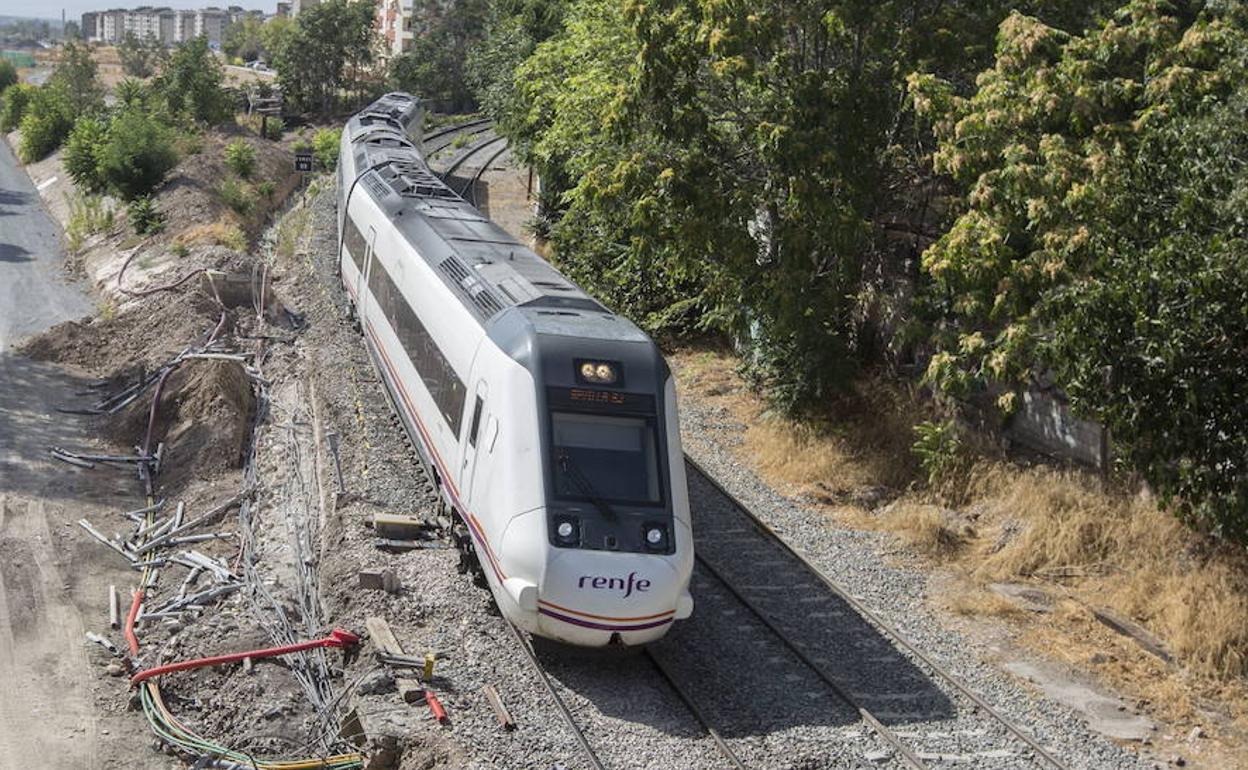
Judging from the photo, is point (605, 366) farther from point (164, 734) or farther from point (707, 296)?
point (707, 296)

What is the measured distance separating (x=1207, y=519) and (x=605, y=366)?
21.5ft

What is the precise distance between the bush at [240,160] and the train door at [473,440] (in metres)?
32.6

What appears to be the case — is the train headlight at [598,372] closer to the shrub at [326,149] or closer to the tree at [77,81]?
the shrub at [326,149]

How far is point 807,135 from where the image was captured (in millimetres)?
18578

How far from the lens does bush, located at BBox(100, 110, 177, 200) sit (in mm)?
40594

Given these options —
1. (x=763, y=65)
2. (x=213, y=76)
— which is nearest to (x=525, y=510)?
(x=763, y=65)

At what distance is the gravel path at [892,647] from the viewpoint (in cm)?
1199

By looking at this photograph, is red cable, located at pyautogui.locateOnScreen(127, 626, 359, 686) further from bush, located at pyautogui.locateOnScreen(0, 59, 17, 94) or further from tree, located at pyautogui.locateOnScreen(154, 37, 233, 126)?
bush, located at pyautogui.locateOnScreen(0, 59, 17, 94)

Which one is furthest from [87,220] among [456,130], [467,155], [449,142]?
[456,130]

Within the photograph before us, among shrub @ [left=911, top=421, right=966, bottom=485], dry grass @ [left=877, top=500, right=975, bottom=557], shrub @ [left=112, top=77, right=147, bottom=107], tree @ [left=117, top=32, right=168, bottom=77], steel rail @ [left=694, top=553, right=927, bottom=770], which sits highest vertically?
tree @ [left=117, top=32, right=168, bottom=77]

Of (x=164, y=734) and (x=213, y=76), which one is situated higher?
(x=213, y=76)

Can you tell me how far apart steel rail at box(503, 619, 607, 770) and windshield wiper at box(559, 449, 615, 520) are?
1.61 metres

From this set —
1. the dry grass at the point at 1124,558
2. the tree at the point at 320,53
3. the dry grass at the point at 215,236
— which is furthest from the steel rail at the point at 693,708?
the tree at the point at 320,53

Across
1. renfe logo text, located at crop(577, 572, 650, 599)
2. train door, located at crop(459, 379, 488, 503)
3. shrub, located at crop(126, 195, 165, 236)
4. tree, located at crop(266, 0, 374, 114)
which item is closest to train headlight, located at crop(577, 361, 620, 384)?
train door, located at crop(459, 379, 488, 503)
